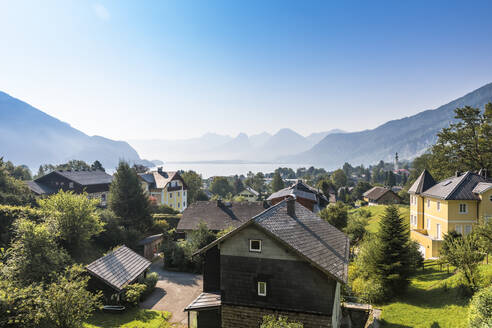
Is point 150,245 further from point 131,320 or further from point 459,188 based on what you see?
point 459,188

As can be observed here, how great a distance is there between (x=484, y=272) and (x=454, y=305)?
3.73 m

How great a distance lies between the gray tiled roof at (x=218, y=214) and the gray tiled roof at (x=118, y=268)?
1291cm

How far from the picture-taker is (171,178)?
69.3m

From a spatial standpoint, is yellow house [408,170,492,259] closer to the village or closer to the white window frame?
the village

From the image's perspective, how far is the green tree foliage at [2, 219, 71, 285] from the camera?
1936 centimetres

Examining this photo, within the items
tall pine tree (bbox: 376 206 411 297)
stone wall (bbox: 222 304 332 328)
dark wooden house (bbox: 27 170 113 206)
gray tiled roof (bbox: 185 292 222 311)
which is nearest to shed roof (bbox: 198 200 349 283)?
stone wall (bbox: 222 304 332 328)

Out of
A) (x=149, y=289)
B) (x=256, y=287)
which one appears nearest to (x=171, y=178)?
(x=149, y=289)

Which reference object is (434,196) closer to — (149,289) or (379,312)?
(379,312)

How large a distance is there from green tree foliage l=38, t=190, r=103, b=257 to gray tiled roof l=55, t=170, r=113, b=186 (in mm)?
33318

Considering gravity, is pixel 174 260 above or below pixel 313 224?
below

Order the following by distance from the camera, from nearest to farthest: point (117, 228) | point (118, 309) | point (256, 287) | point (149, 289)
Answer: point (256, 287)
point (118, 309)
point (149, 289)
point (117, 228)

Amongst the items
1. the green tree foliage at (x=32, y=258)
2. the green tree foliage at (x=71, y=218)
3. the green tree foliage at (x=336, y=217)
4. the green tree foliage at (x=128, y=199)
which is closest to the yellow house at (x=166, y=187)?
the green tree foliage at (x=128, y=199)

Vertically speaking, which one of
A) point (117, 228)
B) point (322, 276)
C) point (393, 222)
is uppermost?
point (393, 222)

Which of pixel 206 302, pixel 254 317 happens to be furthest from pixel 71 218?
pixel 254 317
